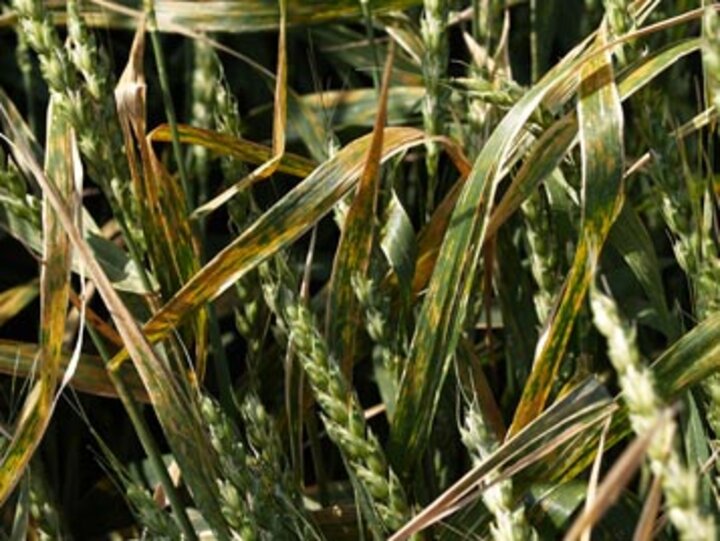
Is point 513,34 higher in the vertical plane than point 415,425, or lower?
higher

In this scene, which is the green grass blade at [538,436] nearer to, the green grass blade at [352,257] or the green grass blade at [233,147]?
the green grass blade at [352,257]

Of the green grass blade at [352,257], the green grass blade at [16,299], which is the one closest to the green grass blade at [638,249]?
the green grass blade at [352,257]

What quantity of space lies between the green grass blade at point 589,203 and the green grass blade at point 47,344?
40 centimetres

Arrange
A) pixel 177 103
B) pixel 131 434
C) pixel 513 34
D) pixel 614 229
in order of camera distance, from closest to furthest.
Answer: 1. pixel 614 229
2. pixel 131 434
3. pixel 513 34
4. pixel 177 103

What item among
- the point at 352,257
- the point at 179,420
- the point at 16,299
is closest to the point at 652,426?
the point at 179,420

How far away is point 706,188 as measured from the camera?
1290 millimetres

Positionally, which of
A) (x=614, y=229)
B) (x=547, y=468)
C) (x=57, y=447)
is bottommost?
(x=57, y=447)

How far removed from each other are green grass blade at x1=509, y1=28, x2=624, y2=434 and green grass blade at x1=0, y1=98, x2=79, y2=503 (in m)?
0.40

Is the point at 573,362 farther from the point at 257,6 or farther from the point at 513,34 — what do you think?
the point at 513,34

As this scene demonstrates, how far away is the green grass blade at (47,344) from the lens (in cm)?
131

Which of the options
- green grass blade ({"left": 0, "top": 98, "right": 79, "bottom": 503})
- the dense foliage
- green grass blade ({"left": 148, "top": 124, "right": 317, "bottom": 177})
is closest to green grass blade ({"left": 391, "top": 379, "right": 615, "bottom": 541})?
the dense foliage

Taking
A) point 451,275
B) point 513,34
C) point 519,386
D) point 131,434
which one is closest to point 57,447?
point 131,434

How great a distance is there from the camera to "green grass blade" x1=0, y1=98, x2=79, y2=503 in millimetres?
1309

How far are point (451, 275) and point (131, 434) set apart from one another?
0.67 metres
